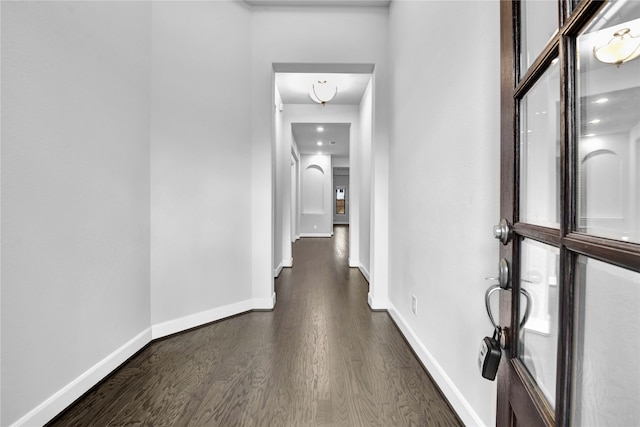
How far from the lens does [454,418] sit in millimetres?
1464

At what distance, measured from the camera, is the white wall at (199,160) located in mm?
2344

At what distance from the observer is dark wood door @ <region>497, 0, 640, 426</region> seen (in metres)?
0.45

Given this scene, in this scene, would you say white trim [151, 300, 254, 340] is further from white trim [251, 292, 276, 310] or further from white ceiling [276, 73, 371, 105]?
white ceiling [276, 73, 371, 105]

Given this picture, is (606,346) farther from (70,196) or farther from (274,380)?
(70,196)

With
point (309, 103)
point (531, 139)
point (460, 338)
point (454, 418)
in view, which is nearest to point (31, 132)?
point (531, 139)

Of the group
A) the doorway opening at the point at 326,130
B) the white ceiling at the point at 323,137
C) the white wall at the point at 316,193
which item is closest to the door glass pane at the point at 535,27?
the doorway opening at the point at 326,130

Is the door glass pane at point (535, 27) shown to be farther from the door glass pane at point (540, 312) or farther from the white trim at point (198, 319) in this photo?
the white trim at point (198, 319)

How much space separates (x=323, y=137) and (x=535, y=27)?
265 inches

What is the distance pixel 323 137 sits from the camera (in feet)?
24.0

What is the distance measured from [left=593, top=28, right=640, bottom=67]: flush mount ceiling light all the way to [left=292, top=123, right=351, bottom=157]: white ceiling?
5055 mm

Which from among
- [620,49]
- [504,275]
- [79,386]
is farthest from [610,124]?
[79,386]

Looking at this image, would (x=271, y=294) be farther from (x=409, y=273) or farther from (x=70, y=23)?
(x=70, y=23)

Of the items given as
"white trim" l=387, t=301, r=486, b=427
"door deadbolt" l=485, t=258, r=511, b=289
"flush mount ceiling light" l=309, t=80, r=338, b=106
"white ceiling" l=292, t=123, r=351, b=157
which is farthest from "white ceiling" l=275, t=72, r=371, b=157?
"door deadbolt" l=485, t=258, r=511, b=289

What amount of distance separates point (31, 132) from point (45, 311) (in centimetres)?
82
